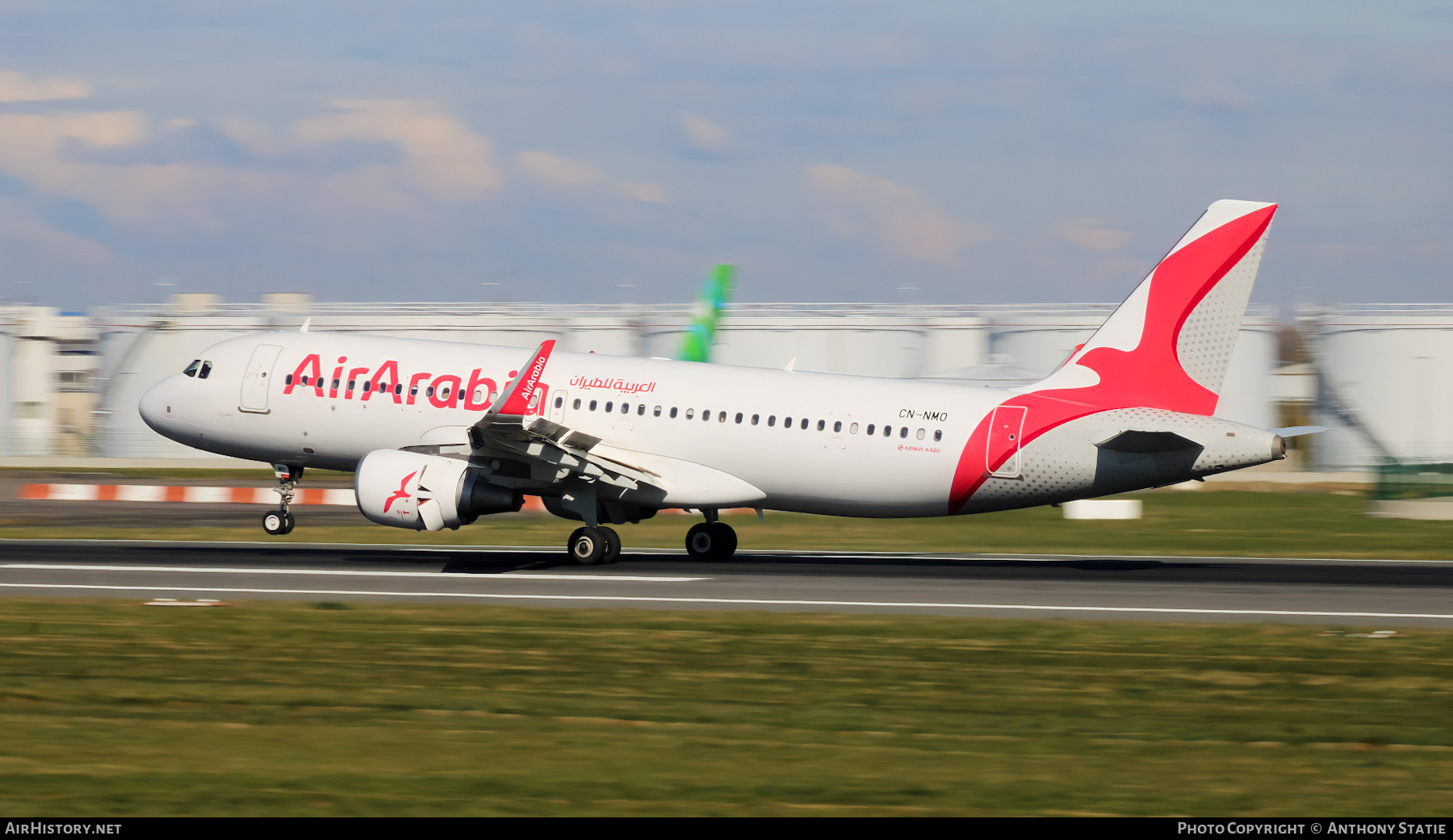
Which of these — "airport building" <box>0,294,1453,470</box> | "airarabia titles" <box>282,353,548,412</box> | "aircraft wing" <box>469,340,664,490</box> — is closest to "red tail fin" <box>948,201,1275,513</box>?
"aircraft wing" <box>469,340,664,490</box>

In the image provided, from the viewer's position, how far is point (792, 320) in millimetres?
77188

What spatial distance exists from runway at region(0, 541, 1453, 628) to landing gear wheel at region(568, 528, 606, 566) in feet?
1.15

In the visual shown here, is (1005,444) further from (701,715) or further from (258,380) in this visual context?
(258,380)

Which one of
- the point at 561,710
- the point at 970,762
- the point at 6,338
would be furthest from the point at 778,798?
the point at 6,338

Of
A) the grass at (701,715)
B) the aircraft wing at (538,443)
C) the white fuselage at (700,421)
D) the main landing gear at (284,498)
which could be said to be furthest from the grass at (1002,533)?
the grass at (701,715)

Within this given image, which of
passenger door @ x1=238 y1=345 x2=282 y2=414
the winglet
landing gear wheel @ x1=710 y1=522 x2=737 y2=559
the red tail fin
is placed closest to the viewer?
the winglet

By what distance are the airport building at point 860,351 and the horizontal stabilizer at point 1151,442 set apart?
150 feet

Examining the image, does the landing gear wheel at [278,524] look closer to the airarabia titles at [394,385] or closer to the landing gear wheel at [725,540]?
the airarabia titles at [394,385]

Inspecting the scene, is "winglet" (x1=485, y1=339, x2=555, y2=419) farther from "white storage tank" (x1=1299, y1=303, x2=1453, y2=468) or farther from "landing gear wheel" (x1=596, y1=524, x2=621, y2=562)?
"white storage tank" (x1=1299, y1=303, x2=1453, y2=468)

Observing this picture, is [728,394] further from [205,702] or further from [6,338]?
[6,338]

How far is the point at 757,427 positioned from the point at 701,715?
1585 centimetres

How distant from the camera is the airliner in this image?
29047mm

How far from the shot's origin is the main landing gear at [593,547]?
3080 centimetres
